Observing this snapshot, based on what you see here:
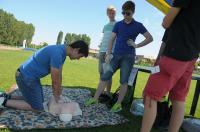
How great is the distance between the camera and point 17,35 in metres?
99.8

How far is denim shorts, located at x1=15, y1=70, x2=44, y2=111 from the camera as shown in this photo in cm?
523

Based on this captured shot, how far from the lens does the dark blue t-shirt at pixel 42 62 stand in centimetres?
511

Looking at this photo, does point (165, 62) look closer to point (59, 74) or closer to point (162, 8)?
point (59, 74)

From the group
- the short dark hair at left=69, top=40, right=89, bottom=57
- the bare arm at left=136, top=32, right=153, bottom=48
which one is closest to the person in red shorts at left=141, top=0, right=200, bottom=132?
the short dark hair at left=69, top=40, right=89, bottom=57

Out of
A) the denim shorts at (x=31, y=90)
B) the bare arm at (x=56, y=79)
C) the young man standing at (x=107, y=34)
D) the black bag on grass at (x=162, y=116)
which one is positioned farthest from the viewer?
the young man standing at (x=107, y=34)

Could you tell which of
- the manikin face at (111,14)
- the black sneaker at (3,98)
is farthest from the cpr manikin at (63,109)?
the manikin face at (111,14)

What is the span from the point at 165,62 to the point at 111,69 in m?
2.68

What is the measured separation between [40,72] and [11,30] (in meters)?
90.6

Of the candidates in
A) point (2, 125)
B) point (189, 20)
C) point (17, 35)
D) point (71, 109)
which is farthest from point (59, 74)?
point (17, 35)

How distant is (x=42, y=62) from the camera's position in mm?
5223

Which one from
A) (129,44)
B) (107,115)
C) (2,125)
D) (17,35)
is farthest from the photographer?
(17,35)

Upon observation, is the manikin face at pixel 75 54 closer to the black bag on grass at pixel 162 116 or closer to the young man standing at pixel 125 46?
the young man standing at pixel 125 46

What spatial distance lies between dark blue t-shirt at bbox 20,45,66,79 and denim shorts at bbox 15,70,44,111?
0.07m

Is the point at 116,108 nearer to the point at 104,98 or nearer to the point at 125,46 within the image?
the point at 104,98
